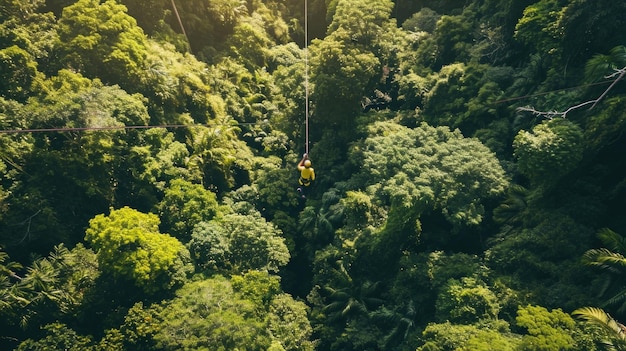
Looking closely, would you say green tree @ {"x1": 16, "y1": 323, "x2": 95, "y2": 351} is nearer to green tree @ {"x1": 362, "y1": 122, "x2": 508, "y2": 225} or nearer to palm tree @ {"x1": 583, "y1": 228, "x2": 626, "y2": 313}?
green tree @ {"x1": 362, "y1": 122, "x2": 508, "y2": 225}

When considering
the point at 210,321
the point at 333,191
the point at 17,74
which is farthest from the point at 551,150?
the point at 17,74

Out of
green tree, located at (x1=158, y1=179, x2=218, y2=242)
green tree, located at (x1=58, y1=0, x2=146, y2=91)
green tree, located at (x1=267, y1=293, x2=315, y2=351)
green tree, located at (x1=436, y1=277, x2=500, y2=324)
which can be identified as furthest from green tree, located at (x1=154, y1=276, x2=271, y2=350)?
green tree, located at (x1=58, y1=0, x2=146, y2=91)

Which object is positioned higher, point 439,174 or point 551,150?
point 551,150

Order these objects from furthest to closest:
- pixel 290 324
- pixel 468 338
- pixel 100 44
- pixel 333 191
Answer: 1. pixel 333 191
2. pixel 100 44
3. pixel 290 324
4. pixel 468 338

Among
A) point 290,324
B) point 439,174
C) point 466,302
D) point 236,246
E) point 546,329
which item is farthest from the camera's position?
point 236,246

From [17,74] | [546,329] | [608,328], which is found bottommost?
[546,329]

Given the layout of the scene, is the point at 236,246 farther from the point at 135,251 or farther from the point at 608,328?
the point at 608,328

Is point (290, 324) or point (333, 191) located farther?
point (333, 191)
